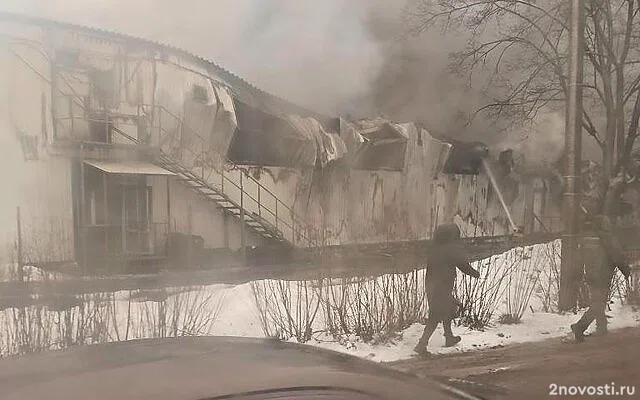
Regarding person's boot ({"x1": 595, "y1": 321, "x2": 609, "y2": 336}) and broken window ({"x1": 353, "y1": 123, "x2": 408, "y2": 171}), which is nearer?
broken window ({"x1": 353, "y1": 123, "x2": 408, "y2": 171})

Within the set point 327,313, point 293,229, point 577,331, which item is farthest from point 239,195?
point 577,331

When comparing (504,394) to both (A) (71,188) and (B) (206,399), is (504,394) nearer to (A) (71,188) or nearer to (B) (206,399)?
(B) (206,399)

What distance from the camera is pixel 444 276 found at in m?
4.60

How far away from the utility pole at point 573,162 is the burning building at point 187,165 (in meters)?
0.44

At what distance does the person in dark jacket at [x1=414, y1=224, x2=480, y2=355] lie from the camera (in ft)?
14.9

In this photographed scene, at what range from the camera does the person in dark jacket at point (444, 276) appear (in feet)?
14.9

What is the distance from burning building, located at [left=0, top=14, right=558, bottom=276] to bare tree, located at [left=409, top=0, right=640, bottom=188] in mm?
562

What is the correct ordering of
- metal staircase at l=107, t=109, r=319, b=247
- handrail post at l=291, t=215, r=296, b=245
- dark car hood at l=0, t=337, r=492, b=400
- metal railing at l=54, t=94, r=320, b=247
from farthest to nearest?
handrail post at l=291, t=215, r=296, b=245, metal staircase at l=107, t=109, r=319, b=247, metal railing at l=54, t=94, r=320, b=247, dark car hood at l=0, t=337, r=492, b=400

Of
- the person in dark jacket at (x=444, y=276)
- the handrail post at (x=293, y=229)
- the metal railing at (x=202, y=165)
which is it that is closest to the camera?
the metal railing at (x=202, y=165)

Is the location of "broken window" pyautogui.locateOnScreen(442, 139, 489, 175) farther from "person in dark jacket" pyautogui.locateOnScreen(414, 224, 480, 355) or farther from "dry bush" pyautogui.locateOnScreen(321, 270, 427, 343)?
"dry bush" pyautogui.locateOnScreen(321, 270, 427, 343)

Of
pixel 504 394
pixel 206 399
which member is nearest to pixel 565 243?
pixel 504 394

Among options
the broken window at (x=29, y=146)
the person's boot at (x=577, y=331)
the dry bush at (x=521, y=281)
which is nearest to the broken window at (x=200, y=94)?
the broken window at (x=29, y=146)

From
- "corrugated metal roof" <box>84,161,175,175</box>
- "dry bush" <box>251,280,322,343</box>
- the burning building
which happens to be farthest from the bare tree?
"corrugated metal roof" <box>84,161,175,175</box>

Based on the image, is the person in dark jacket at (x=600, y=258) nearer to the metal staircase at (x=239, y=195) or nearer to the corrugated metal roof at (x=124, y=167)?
the metal staircase at (x=239, y=195)
